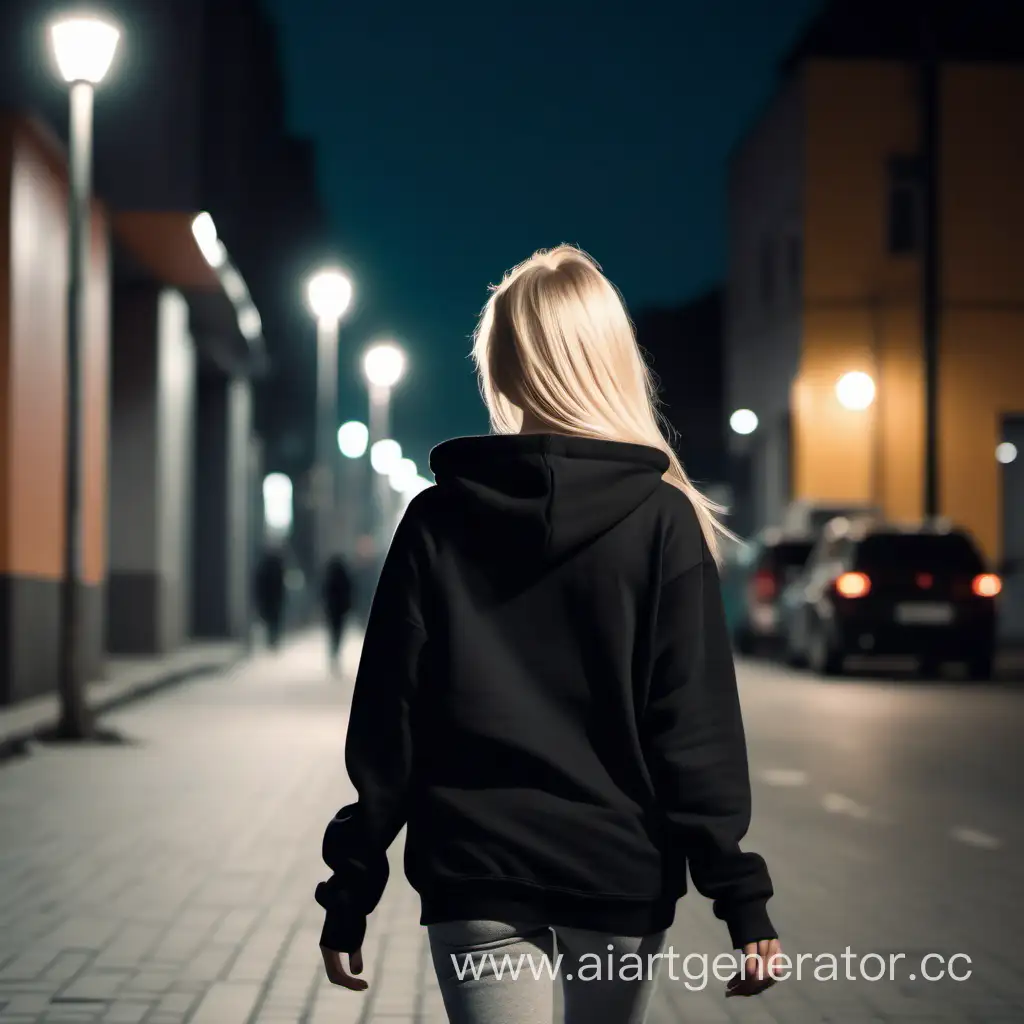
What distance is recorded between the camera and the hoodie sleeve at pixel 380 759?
2.69m

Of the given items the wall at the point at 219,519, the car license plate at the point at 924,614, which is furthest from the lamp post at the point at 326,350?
the car license plate at the point at 924,614

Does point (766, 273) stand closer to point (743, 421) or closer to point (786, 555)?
point (743, 421)

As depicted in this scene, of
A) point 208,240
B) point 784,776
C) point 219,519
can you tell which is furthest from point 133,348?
point 784,776

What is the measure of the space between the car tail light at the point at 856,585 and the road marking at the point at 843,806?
11.1 meters

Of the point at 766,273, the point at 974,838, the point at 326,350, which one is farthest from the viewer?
the point at 766,273

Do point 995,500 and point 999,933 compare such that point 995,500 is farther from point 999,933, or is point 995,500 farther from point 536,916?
point 536,916

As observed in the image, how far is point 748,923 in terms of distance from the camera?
8.57ft

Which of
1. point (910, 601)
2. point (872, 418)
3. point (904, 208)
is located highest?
point (904, 208)

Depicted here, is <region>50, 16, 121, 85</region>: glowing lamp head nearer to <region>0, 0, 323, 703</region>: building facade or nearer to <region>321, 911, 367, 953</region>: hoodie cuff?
<region>0, 0, 323, 703</region>: building facade

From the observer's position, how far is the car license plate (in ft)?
70.2

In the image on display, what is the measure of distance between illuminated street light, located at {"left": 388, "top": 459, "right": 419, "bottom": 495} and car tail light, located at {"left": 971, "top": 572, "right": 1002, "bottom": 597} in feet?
218

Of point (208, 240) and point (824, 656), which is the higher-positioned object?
point (208, 240)

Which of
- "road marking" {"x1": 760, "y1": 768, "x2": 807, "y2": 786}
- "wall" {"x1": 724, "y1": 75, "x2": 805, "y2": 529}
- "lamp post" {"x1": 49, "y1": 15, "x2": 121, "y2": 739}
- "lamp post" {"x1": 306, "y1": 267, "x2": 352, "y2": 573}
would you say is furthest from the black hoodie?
"wall" {"x1": 724, "y1": 75, "x2": 805, "y2": 529}

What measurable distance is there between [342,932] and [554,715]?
44cm
